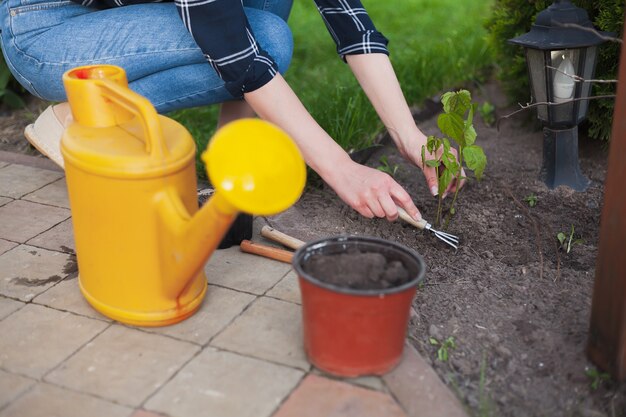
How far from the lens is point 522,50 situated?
2928 mm

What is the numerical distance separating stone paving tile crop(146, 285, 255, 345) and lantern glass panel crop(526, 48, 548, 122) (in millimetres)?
1205

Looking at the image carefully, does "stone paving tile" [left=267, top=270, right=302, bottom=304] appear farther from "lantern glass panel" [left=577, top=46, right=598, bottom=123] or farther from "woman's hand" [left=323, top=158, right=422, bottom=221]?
"lantern glass panel" [left=577, top=46, right=598, bottom=123]

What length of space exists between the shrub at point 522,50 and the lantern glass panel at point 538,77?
229mm

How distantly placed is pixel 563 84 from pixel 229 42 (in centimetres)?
116

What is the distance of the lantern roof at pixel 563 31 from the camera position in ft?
7.75

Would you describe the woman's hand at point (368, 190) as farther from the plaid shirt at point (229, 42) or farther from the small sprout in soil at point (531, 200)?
the small sprout in soil at point (531, 200)

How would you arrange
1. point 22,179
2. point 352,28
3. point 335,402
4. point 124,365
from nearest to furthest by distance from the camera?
point 335,402 < point 124,365 < point 352,28 < point 22,179

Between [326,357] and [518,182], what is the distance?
1.26 metres

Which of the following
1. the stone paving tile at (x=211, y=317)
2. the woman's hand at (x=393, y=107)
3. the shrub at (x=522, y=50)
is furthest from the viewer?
the shrub at (x=522, y=50)

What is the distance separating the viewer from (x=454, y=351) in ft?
5.86

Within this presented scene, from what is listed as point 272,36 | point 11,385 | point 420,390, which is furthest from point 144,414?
point 272,36

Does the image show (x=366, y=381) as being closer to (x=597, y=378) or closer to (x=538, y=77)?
(x=597, y=378)

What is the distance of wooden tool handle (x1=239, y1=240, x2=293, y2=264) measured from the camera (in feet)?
6.87

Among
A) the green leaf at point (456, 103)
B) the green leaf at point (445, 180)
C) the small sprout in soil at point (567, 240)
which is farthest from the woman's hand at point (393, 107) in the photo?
the small sprout in soil at point (567, 240)
